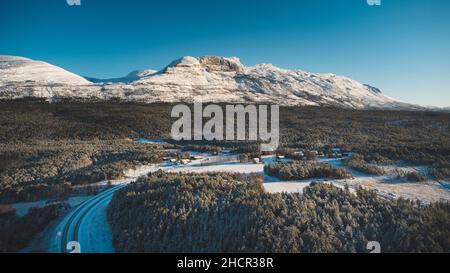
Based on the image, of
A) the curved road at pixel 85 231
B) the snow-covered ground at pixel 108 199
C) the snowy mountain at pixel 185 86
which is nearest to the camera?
the curved road at pixel 85 231

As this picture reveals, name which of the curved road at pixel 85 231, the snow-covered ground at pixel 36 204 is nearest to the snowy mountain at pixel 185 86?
the snow-covered ground at pixel 36 204

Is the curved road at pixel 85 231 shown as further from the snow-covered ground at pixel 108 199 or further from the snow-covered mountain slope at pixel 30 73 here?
the snow-covered mountain slope at pixel 30 73

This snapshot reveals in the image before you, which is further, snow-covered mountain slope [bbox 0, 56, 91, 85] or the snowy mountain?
snow-covered mountain slope [bbox 0, 56, 91, 85]

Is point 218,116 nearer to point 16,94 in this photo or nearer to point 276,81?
point 16,94

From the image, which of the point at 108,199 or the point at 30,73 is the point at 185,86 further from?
the point at 108,199

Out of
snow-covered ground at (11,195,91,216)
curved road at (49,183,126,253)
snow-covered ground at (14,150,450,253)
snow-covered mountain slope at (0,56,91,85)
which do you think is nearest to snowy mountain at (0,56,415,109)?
snow-covered mountain slope at (0,56,91,85)

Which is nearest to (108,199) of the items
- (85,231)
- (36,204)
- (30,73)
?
(36,204)

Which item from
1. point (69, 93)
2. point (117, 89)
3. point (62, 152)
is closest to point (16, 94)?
point (69, 93)

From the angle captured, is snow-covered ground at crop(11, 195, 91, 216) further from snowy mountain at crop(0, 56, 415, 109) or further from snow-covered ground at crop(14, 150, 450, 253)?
snowy mountain at crop(0, 56, 415, 109)
